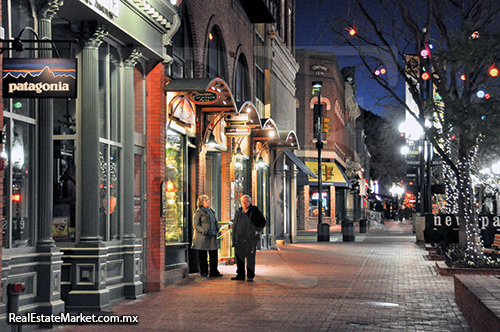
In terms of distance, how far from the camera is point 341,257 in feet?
76.2

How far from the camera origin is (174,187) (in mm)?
16297

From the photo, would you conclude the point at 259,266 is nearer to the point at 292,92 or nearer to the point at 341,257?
the point at 341,257

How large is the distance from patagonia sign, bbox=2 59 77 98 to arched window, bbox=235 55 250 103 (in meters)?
14.8

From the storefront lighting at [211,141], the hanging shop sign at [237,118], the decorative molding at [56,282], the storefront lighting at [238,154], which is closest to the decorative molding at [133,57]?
the decorative molding at [56,282]

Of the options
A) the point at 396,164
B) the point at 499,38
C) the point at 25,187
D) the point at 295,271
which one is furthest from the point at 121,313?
the point at 396,164

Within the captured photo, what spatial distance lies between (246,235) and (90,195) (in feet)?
17.6

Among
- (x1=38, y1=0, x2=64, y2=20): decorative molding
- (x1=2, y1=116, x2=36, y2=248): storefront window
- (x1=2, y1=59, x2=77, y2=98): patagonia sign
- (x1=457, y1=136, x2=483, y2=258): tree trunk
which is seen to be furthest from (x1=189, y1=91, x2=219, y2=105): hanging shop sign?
(x1=2, y1=59, x2=77, y2=98): patagonia sign

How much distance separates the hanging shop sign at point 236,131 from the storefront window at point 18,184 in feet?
36.9

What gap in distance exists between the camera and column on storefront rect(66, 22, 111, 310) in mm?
11086

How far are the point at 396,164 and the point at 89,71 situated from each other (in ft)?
276

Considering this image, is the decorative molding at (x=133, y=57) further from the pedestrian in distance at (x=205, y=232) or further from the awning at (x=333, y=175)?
the awning at (x=333, y=175)

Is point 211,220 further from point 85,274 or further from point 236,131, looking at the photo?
point 85,274

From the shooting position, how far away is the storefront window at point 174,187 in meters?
16.0

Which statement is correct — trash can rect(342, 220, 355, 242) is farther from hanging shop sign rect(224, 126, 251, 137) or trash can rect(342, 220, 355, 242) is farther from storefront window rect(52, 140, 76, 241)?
storefront window rect(52, 140, 76, 241)
